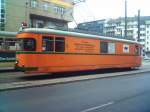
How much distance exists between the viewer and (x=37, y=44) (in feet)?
63.2

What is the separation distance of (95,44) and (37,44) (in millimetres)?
5988

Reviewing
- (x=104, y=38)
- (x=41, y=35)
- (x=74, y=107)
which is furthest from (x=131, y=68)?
(x=74, y=107)

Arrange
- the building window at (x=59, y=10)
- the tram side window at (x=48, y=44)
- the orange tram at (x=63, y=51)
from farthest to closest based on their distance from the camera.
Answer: the building window at (x=59, y=10), the tram side window at (x=48, y=44), the orange tram at (x=63, y=51)

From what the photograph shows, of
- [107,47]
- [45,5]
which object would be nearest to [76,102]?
[107,47]

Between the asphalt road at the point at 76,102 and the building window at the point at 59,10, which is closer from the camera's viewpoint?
the asphalt road at the point at 76,102

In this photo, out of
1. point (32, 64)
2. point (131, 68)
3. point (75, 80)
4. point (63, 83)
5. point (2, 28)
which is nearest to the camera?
point (63, 83)

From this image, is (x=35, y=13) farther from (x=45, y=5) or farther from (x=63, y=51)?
(x=63, y=51)

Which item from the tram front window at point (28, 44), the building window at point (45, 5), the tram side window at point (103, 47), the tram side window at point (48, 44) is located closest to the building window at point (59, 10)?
the building window at point (45, 5)

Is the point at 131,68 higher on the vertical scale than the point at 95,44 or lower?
lower

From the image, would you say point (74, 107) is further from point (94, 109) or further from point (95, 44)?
point (95, 44)

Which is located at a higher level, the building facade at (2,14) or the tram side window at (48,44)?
the building facade at (2,14)

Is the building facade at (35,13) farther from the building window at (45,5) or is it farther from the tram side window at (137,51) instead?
the tram side window at (137,51)

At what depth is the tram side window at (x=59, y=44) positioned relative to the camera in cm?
2036

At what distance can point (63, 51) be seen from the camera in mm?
20906
